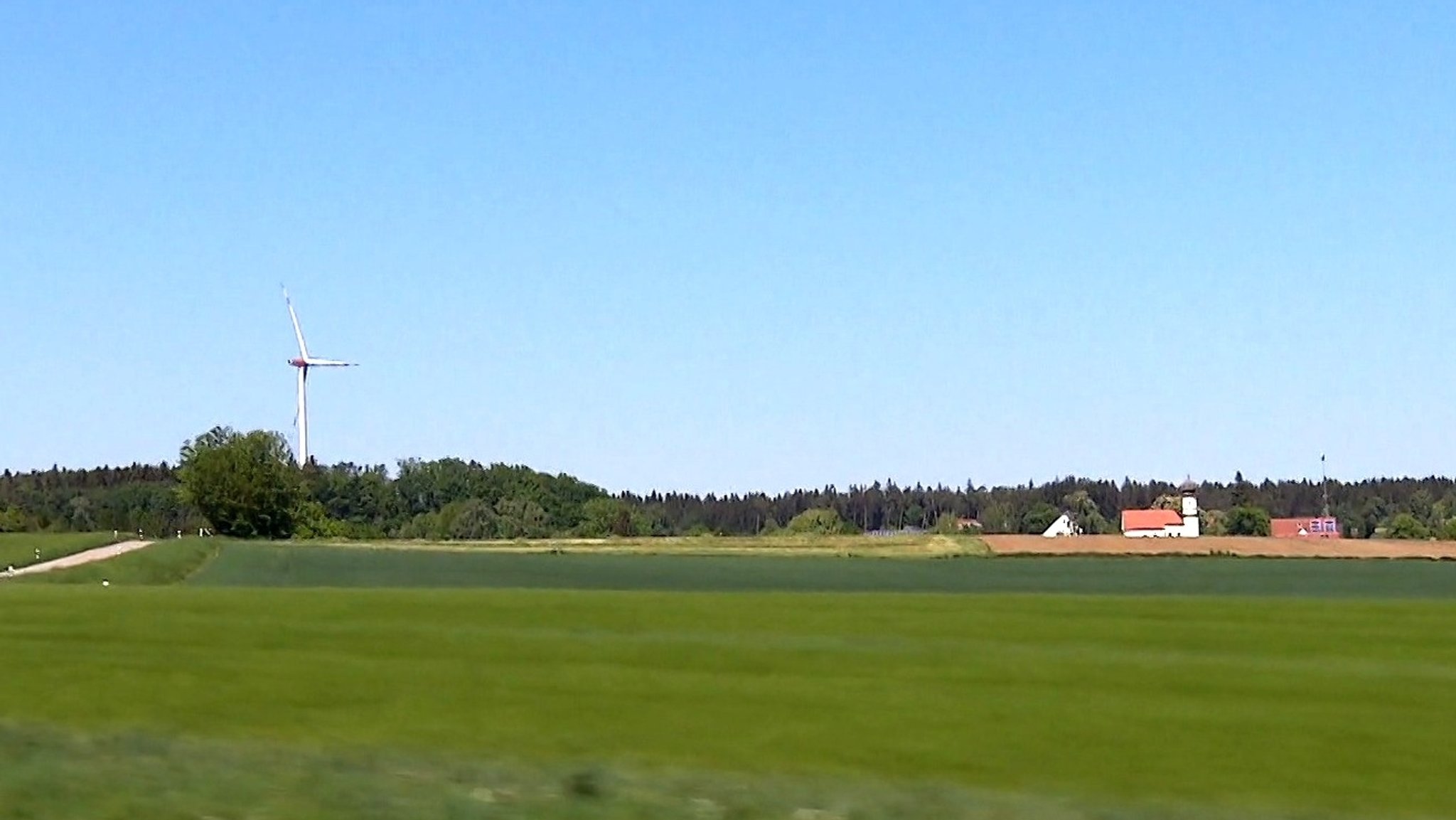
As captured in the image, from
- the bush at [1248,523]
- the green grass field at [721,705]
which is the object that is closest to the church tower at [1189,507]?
the bush at [1248,523]

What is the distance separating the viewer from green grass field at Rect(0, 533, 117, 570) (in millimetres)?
69812

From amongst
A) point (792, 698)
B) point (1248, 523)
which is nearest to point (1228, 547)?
point (792, 698)

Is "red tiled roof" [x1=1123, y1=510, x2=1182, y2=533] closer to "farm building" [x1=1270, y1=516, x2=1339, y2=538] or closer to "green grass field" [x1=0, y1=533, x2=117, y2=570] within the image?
"farm building" [x1=1270, y1=516, x2=1339, y2=538]

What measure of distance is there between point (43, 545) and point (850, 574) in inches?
1604

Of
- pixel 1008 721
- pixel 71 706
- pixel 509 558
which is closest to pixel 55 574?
pixel 509 558

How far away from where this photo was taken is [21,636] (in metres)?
28.0

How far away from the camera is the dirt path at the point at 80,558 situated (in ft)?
200

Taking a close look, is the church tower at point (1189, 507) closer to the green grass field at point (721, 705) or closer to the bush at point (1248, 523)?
the bush at point (1248, 523)

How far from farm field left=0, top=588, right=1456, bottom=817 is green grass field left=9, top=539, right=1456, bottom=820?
63 millimetres

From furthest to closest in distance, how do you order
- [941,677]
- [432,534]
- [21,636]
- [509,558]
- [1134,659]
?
[432,534] → [509,558] → [21,636] → [1134,659] → [941,677]

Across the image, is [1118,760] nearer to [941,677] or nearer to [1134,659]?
[941,677]

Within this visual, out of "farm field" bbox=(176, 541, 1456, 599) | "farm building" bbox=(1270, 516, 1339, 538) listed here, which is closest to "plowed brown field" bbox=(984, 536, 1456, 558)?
"farm field" bbox=(176, 541, 1456, 599)

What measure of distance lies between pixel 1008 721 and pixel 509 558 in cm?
5789

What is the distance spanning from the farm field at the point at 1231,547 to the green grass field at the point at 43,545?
1493 inches
